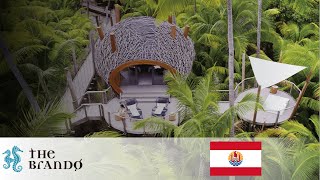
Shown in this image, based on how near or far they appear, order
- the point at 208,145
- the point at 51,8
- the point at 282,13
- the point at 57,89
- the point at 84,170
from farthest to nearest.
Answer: the point at 282,13 → the point at 51,8 → the point at 57,89 → the point at 208,145 → the point at 84,170

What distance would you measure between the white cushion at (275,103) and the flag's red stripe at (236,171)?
231 cm

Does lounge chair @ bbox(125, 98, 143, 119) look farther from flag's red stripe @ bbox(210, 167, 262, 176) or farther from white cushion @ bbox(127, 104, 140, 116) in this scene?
flag's red stripe @ bbox(210, 167, 262, 176)

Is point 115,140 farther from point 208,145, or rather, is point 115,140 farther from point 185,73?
point 185,73

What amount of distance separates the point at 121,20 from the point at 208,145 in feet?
13.5

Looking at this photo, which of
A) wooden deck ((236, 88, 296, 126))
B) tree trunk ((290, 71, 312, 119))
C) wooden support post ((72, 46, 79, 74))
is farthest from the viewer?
wooden support post ((72, 46, 79, 74))

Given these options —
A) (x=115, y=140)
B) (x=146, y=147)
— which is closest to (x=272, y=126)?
(x=146, y=147)

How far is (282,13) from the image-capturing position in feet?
46.3

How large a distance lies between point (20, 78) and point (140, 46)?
10.5 feet

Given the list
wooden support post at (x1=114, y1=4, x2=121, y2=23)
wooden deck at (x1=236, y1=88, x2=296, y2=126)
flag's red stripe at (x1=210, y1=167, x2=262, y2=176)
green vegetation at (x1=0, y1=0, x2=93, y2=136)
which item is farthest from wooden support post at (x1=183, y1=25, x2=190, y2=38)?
flag's red stripe at (x1=210, y1=167, x2=262, y2=176)

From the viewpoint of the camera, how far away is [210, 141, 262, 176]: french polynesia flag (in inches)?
370

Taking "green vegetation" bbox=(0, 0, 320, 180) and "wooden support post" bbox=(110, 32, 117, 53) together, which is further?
"wooden support post" bbox=(110, 32, 117, 53)

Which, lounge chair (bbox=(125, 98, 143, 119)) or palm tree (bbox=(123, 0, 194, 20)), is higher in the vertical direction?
palm tree (bbox=(123, 0, 194, 20))

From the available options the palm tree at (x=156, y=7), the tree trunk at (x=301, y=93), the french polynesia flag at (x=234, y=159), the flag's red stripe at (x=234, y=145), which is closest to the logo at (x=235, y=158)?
the french polynesia flag at (x=234, y=159)

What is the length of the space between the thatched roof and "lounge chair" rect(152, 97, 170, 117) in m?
1.11
